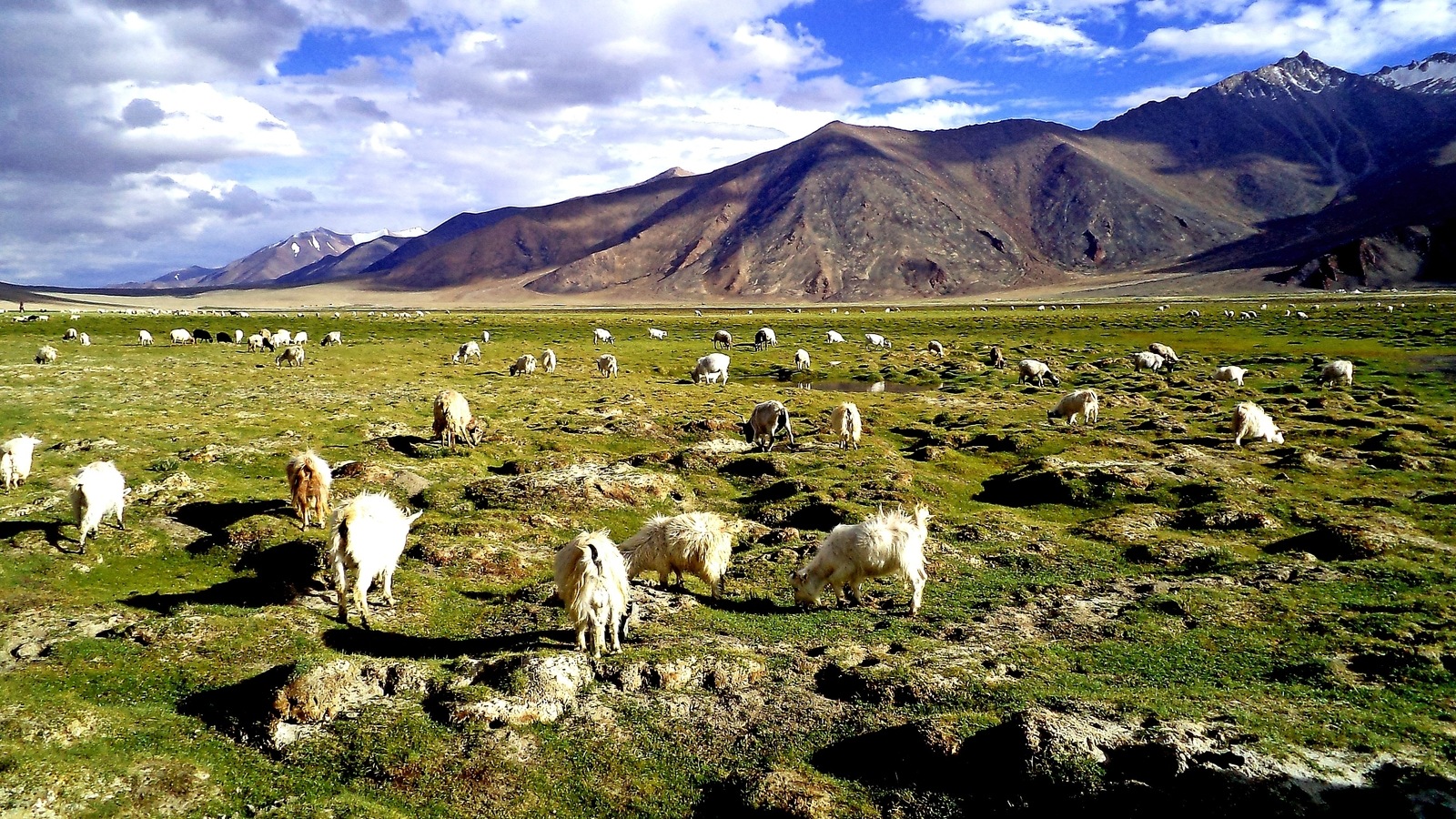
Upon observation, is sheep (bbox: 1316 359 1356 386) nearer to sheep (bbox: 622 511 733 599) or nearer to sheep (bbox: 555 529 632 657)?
sheep (bbox: 622 511 733 599)

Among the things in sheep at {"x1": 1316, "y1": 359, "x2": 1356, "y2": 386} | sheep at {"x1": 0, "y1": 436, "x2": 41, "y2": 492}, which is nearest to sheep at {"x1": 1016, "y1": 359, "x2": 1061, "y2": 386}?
sheep at {"x1": 1316, "y1": 359, "x2": 1356, "y2": 386}

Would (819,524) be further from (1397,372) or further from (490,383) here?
(1397,372)

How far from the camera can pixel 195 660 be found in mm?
11148

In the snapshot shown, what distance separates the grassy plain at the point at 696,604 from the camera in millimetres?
9078

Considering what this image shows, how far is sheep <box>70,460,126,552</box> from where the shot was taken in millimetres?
15578

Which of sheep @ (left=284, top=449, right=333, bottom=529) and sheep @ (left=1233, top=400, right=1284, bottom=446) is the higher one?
sheep @ (left=284, top=449, right=333, bottom=529)

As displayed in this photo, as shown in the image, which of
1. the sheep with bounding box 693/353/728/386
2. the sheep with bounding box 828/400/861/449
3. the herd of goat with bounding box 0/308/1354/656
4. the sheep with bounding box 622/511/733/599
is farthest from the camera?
the sheep with bounding box 693/353/728/386

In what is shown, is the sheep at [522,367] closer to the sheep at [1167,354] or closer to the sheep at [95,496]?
the sheep at [95,496]

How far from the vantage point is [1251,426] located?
29.8m

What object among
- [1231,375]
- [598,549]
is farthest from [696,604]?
[1231,375]

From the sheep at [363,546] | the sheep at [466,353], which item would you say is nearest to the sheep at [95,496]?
the sheep at [363,546]

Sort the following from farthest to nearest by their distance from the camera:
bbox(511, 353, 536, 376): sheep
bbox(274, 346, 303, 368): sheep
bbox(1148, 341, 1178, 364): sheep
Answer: bbox(1148, 341, 1178, 364): sheep < bbox(274, 346, 303, 368): sheep < bbox(511, 353, 536, 376): sheep

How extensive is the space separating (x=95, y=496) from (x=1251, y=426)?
128 feet

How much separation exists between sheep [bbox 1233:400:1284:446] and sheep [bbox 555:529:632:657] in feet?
93.2
